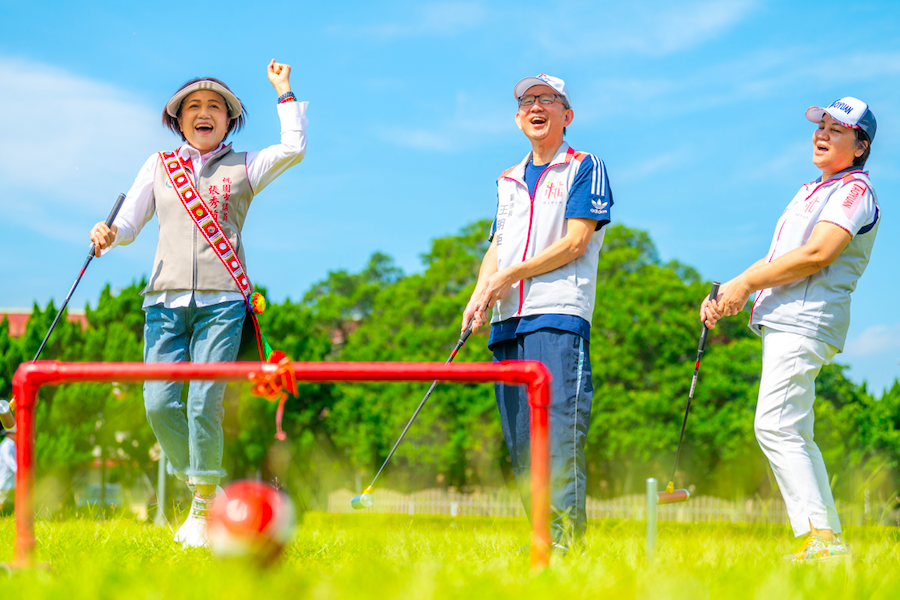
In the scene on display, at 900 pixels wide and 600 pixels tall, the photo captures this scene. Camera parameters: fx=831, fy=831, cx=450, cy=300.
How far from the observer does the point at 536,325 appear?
13.9 ft

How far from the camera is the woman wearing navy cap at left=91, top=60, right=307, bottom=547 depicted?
448cm

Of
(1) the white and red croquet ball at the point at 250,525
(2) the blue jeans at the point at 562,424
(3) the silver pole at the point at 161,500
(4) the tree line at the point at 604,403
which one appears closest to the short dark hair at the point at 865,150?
(2) the blue jeans at the point at 562,424

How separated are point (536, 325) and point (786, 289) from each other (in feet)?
4.27

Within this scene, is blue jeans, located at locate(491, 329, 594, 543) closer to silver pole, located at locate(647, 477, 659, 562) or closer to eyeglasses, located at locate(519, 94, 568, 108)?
silver pole, located at locate(647, 477, 659, 562)

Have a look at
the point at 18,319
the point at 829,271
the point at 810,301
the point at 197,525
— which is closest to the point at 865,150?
the point at 829,271

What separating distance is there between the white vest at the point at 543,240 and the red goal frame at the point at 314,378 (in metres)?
1.51

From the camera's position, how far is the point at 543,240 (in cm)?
445

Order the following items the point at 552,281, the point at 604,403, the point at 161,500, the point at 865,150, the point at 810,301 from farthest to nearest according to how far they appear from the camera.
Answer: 1. the point at 604,403
2. the point at 161,500
3. the point at 865,150
4. the point at 552,281
5. the point at 810,301

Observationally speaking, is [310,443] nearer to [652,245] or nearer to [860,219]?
[652,245]

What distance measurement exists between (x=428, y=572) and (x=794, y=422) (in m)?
2.35

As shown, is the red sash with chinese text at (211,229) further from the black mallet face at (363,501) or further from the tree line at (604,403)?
the tree line at (604,403)

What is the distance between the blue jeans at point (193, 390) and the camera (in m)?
4.45

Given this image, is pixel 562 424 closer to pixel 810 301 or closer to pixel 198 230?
pixel 810 301

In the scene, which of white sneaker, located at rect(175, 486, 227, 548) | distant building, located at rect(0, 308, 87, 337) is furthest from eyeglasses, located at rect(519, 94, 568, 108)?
distant building, located at rect(0, 308, 87, 337)
